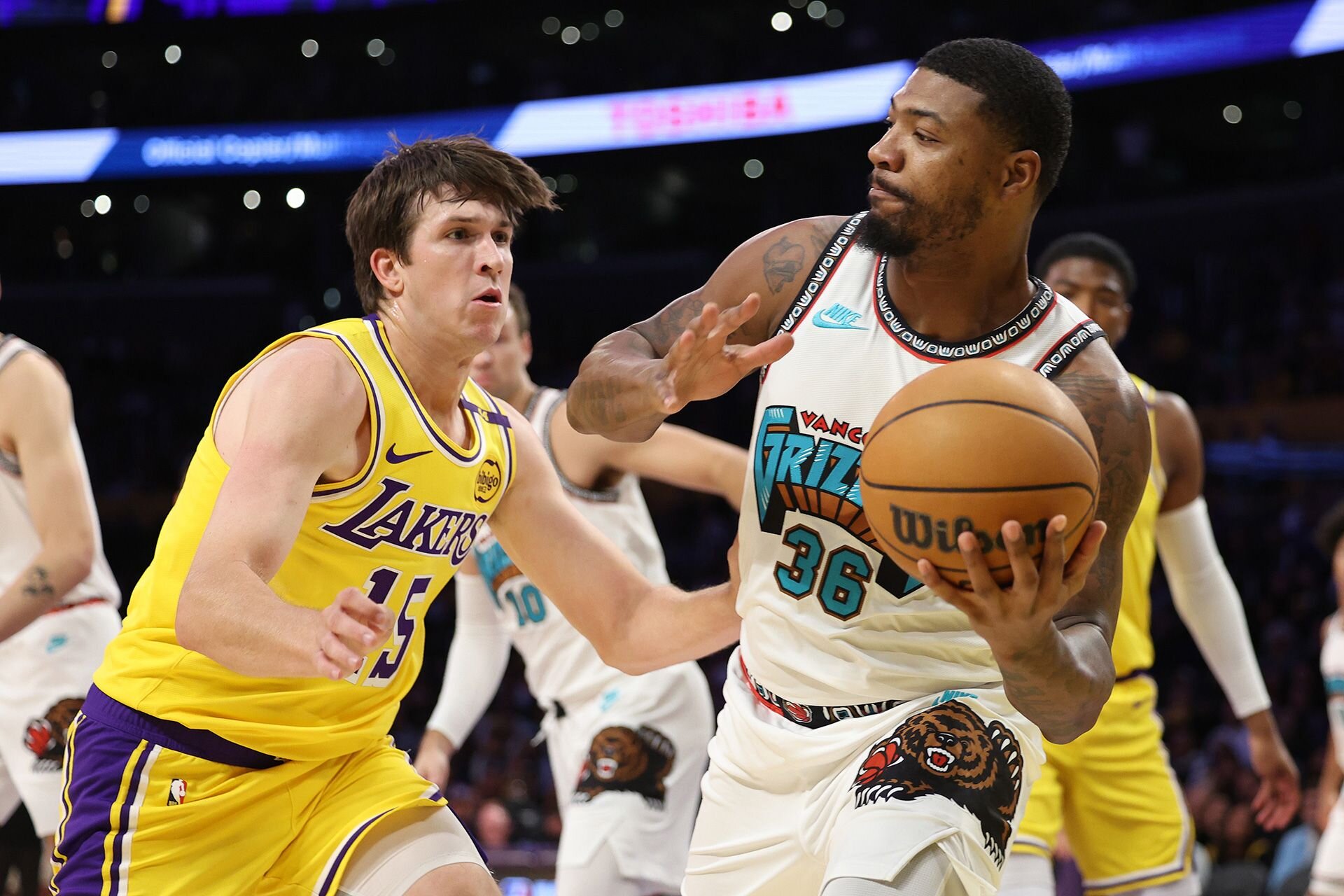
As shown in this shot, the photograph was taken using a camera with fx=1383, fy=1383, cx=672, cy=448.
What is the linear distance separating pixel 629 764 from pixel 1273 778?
7.82 ft

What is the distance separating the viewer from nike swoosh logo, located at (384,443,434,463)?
3.00 meters

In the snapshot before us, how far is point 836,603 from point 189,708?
1.41m

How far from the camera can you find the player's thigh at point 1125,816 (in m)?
4.67

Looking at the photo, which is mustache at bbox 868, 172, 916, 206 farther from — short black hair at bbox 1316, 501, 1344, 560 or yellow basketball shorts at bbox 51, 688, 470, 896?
short black hair at bbox 1316, 501, 1344, 560

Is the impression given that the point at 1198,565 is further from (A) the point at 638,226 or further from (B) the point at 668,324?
(A) the point at 638,226

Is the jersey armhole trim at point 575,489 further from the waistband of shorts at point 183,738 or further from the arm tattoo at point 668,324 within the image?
the waistband of shorts at point 183,738

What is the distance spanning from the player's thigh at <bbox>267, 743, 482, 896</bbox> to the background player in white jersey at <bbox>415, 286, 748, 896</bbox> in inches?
44.7

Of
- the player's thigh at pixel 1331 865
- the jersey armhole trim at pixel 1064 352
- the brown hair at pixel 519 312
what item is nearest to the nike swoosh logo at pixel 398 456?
the jersey armhole trim at pixel 1064 352

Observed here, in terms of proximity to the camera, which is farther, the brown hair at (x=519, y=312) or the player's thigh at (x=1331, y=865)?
the brown hair at (x=519, y=312)

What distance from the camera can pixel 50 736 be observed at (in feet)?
15.4

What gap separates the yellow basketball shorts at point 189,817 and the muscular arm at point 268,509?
0.46 meters

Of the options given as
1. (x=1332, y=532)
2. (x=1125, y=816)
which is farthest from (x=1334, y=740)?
(x=1125, y=816)

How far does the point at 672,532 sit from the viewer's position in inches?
689

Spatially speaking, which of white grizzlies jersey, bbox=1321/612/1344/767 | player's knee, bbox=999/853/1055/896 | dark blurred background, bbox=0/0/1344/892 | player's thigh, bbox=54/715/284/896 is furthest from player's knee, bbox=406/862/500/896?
dark blurred background, bbox=0/0/1344/892
